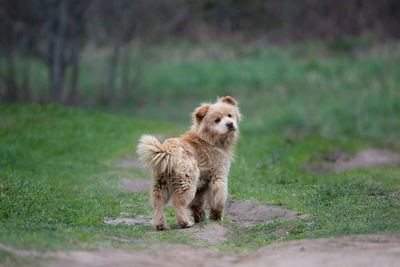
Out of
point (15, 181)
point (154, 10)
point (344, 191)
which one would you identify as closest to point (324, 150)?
point (344, 191)

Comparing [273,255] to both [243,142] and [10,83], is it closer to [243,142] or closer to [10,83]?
[243,142]

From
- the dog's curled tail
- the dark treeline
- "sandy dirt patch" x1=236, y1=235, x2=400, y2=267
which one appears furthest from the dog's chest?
the dark treeline

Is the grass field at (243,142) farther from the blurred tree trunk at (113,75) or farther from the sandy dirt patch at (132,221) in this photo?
the blurred tree trunk at (113,75)

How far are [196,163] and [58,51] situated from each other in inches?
690

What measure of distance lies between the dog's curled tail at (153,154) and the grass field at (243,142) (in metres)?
0.98

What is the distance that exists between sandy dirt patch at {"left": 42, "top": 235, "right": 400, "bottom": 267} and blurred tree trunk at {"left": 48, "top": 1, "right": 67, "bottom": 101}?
1889cm

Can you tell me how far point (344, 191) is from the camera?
1028 cm

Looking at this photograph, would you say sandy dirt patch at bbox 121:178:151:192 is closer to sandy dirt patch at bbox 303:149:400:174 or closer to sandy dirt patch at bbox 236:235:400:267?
sandy dirt patch at bbox 303:149:400:174

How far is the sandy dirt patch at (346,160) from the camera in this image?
14602 mm

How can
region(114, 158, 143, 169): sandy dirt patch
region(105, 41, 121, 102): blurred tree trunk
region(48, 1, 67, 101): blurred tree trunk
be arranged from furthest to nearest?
1. region(105, 41, 121, 102): blurred tree trunk
2. region(48, 1, 67, 101): blurred tree trunk
3. region(114, 158, 143, 169): sandy dirt patch

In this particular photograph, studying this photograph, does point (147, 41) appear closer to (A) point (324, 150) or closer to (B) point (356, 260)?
(A) point (324, 150)

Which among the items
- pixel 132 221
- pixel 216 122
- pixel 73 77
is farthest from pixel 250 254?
pixel 73 77

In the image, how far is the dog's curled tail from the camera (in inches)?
310

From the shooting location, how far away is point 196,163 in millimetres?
8406
